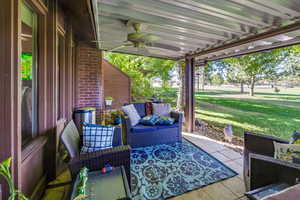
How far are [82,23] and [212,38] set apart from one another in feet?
7.93

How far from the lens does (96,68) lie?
3.84 metres

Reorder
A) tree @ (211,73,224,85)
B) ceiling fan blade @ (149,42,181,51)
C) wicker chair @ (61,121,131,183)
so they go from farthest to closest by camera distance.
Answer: tree @ (211,73,224,85) < ceiling fan blade @ (149,42,181,51) < wicker chair @ (61,121,131,183)

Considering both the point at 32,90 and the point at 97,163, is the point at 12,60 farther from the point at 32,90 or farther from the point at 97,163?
the point at 97,163

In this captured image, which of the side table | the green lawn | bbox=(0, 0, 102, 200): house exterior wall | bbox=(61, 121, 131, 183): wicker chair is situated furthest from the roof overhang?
the green lawn

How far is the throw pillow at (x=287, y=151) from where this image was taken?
134 cm

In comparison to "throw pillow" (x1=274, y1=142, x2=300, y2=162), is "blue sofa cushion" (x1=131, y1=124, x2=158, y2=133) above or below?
below

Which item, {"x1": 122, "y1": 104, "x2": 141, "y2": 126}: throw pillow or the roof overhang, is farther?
{"x1": 122, "y1": 104, "x2": 141, "y2": 126}: throw pillow

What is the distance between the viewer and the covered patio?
0.97 metres

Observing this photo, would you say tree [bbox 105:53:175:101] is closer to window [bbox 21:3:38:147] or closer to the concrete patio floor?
the concrete patio floor

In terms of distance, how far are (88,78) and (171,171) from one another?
3036mm

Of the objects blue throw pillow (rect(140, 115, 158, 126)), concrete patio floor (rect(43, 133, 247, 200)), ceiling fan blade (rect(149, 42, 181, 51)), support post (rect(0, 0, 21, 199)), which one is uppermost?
ceiling fan blade (rect(149, 42, 181, 51))

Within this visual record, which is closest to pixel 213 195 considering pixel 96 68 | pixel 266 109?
pixel 96 68

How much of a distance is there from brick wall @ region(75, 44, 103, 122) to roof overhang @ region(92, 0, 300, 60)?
1.05m

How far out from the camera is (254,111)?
6.40 meters
